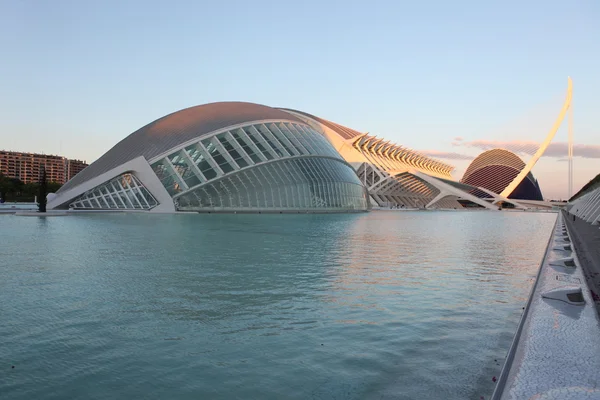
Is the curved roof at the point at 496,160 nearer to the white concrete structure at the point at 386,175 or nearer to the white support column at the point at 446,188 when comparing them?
the white concrete structure at the point at 386,175

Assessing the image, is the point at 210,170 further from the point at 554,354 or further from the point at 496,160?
the point at 496,160

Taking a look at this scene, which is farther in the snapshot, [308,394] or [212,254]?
[212,254]

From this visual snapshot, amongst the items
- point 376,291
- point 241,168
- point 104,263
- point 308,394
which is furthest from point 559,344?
point 241,168

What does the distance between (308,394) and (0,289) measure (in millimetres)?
Answer: 7023

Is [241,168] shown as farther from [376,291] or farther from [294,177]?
[376,291]

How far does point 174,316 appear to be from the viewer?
709 centimetres

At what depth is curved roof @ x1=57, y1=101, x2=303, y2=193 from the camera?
45719 mm

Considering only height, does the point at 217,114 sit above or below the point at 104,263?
above

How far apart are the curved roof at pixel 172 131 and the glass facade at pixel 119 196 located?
152 cm

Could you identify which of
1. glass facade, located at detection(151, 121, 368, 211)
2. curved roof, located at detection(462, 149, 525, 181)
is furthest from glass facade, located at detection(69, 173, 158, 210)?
curved roof, located at detection(462, 149, 525, 181)

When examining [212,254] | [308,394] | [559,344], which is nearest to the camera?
[308,394]

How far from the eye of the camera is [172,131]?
48.0 meters

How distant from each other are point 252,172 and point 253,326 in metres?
40.3

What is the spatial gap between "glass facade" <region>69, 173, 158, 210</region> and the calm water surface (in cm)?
3102
